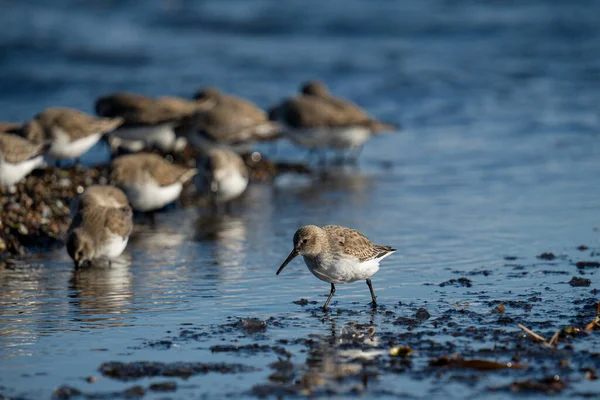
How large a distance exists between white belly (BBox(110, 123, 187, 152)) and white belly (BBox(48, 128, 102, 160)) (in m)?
1.45

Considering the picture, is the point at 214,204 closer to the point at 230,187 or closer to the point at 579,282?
the point at 230,187

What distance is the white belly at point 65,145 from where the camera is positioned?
14.3m

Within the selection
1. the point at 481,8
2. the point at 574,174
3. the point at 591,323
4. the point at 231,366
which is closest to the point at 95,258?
the point at 231,366

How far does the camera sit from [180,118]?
53.9 ft

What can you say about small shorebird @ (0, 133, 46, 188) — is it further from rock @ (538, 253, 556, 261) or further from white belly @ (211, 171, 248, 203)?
rock @ (538, 253, 556, 261)

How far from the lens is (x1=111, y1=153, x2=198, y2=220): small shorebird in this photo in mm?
12898

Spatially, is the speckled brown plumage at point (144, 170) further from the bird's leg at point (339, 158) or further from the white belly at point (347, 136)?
the bird's leg at point (339, 158)

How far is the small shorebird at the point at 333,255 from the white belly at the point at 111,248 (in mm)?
2717

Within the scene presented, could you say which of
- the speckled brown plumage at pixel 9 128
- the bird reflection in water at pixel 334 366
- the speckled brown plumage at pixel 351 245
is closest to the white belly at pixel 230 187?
the speckled brown plumage at pixel 9 128

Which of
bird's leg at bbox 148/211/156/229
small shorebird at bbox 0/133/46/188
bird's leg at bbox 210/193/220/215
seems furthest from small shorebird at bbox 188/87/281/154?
small shorebird at bbox 0/133/46/188

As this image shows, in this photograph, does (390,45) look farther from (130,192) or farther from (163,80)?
(130,192)

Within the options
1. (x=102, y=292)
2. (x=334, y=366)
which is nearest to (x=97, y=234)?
(x=102, y=292)

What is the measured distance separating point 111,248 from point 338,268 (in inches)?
123

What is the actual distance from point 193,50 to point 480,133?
12694 mm
